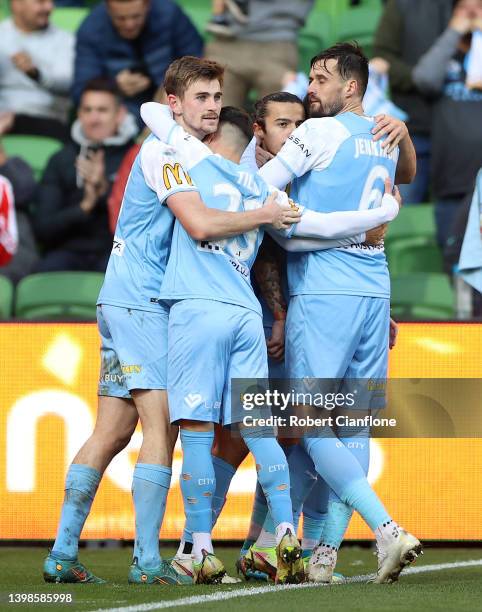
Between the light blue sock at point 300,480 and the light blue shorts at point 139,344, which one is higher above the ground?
the light blue shorts at point 139,344

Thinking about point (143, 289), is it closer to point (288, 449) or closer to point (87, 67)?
point (288, 449)

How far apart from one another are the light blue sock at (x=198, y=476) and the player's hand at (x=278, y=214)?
2.76 ft

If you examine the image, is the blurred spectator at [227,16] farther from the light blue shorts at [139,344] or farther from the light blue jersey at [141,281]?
the light blue shorts at [139,344]

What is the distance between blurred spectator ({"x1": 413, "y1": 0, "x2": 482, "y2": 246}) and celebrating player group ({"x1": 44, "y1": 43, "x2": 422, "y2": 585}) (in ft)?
13.7

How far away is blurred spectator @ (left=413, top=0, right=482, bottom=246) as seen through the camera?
9555mm

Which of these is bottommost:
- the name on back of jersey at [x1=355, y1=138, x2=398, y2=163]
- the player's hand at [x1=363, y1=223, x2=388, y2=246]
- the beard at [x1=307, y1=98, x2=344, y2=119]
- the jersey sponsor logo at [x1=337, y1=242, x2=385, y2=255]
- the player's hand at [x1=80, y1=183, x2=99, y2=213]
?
the player's hand at [x1=80, y1=183, x2=99, y2=213]

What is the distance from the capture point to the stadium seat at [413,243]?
9.49 m

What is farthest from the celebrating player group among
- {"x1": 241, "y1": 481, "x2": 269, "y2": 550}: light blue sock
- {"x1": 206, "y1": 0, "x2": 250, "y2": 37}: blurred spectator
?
{"x1": 206, "y1": 0, "x2": 250, "y2": 37}: blurred spectator

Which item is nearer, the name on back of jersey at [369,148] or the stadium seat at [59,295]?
the name on back of jersey at [369,148]

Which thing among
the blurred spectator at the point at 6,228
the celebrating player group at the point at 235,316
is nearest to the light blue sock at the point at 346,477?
A: the celebrating player group at the point at 235,316

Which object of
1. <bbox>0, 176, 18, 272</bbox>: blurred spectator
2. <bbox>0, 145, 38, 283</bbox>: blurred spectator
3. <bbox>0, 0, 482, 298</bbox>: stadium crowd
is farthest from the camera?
<bbox>0, 0, 482, 298</bbox>: stadium crowd

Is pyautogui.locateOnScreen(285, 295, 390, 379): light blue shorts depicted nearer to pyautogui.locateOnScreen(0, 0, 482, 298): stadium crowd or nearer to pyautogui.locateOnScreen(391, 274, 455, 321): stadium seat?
pyautogui.locateOnScreen(391, 274, 455, 321): stadium seat

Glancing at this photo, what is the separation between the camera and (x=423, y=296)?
28.4 feet

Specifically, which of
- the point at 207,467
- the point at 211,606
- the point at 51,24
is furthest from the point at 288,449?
the point at 51,24
